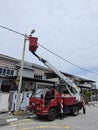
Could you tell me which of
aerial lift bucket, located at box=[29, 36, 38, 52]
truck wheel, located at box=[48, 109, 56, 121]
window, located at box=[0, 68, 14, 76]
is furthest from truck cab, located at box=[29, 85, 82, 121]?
window, located at box=[0, 68, 14, 76]

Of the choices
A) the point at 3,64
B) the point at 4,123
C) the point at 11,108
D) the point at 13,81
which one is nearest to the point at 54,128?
the point at 4,123

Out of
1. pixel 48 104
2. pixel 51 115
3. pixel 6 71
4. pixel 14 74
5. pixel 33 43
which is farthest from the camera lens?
pixel 14 74

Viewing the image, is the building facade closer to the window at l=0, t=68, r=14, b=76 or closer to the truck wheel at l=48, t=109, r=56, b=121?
the window at l=0, t=68, r=14, b=76

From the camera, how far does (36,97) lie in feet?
40.8

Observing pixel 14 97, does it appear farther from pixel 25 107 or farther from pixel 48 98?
pixel 48 98

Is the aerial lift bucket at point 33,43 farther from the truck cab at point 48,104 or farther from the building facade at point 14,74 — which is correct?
the building facade at point 14,74

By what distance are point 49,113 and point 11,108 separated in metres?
3.96

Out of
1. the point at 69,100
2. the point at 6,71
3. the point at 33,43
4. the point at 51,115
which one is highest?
the point at 33,43

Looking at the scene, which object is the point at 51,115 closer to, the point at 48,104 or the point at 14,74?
the point at 48,104

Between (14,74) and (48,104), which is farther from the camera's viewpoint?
(14,74)

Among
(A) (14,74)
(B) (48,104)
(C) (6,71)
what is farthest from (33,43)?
(A) (14,74)

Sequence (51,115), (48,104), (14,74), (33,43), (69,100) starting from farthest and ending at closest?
1. (14,74)
2. (69,100)
3. (33,43)
4. (48,104)
5. (51,115)

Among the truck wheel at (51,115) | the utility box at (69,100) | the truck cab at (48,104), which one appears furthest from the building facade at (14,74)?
the truck wheel at (51,115)

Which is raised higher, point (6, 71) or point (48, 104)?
point (6, 71)
